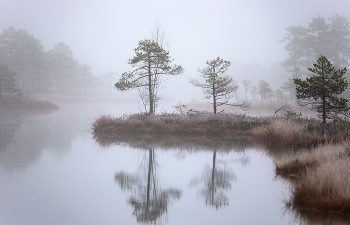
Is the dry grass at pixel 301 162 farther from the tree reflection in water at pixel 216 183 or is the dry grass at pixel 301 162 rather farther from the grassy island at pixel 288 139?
the tree reflection in water at pixel 216 183

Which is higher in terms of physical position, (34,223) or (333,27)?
(333,27)

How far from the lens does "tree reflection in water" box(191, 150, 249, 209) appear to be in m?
5.95

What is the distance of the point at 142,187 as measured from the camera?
689cm

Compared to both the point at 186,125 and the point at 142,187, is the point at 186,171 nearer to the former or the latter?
the point at 142,187

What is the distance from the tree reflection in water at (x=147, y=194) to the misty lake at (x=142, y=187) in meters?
0.02

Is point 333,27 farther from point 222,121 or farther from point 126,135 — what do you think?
point 126,135

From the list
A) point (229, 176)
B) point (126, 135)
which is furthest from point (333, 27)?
point (229, 176)

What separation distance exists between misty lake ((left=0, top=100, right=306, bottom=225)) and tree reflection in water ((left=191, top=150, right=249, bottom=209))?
20 millimetres

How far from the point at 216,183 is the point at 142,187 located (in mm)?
1780

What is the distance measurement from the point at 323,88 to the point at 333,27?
54.4m

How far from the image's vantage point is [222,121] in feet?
53.9

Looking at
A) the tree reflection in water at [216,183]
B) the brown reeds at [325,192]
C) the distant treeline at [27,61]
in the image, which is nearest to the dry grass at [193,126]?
the tree reflection in water at [216,183]

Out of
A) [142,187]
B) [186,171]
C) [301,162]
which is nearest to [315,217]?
[301,162]

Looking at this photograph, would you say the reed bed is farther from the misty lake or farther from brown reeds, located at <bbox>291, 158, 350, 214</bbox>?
brown reeds, located at <bbox>291, 158, 350, 214</bbox>
